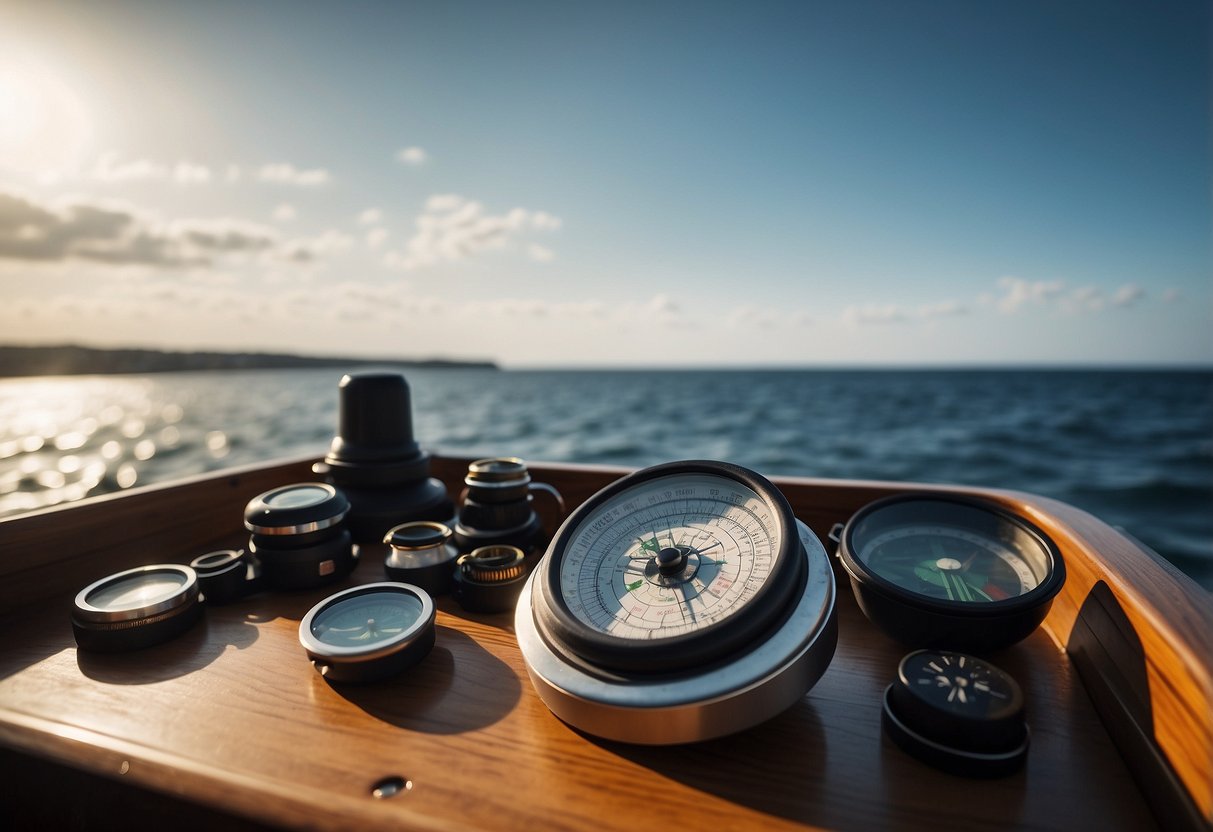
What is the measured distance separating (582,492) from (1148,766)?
1285mm

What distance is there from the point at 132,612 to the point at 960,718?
1.28 meters

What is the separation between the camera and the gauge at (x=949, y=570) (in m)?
0.91

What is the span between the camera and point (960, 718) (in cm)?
71

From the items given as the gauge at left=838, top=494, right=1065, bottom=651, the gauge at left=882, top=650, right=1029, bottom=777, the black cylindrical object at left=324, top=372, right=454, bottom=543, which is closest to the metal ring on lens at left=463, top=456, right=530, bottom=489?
the black cylindrical object at left=324, top=372, right=454, bottom=543

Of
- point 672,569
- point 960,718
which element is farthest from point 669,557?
point 960,718

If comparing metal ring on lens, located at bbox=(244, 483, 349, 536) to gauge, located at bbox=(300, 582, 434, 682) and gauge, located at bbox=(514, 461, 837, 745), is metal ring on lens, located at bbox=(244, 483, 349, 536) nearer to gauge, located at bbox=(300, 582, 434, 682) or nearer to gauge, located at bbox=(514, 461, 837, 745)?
gauge, located at bbox=(300, 582, 434, 682)

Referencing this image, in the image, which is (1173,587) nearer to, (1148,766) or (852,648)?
(1148,766)

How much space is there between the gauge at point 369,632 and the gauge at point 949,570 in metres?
0.74

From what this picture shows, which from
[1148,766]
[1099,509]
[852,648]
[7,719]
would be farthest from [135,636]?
[1099,509]

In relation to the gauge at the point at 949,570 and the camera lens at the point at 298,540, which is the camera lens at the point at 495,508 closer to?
the camera lens at the point at 298,540

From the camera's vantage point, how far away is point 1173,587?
32.9 inches

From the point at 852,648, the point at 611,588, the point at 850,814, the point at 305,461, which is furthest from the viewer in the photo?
the point at 305,461

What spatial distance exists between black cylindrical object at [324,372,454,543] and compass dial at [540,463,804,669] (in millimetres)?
714

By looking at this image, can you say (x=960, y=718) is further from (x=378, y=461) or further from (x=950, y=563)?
(x=378, y=461)
